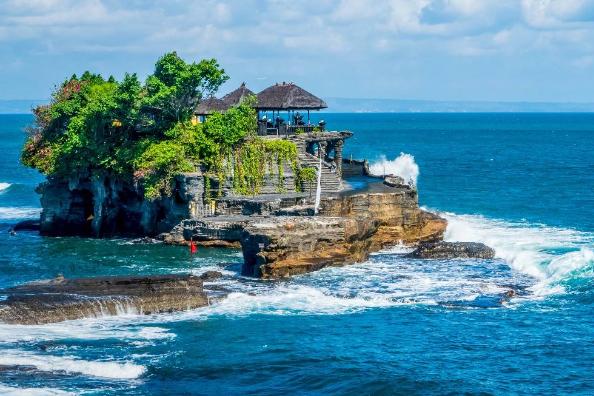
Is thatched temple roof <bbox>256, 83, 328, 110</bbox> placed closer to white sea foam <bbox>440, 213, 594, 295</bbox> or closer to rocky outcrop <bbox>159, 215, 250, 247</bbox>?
rocky outcrop <bbox>159, 215, 250, 247</bbox>

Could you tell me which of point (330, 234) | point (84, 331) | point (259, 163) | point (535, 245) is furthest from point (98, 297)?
point (535, 245)

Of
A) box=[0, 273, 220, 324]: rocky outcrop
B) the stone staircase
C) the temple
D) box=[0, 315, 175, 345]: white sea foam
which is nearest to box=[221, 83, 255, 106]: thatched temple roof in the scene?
the temple

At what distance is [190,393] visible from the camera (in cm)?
3291

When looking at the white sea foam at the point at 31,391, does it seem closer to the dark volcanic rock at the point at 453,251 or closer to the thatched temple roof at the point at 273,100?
the dark volcanic rock at the point at 453,251

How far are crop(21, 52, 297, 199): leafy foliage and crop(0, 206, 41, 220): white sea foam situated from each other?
1013 centimetres

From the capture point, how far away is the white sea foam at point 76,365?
34.4 metres

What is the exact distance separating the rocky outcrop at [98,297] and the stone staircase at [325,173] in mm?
19839

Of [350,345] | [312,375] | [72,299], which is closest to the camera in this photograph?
[312,375]

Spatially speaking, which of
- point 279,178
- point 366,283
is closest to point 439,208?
point 279,178

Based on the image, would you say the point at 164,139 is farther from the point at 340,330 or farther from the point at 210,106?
the point at 340,330

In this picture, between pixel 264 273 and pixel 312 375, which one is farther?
pixel 264 273

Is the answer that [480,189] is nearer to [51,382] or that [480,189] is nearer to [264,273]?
[264,273]

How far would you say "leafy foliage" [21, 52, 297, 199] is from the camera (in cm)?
6250

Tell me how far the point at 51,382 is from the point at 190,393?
15.3ft
